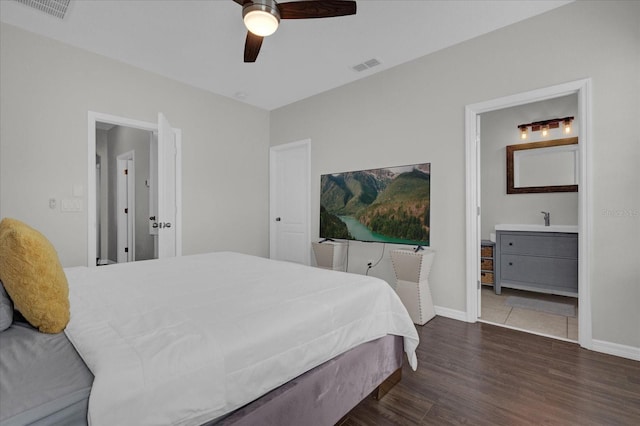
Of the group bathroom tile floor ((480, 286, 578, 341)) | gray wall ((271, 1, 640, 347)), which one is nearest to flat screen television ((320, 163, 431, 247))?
gray wall ((271, 1, 640, 347))

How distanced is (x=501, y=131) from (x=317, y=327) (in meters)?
4.40

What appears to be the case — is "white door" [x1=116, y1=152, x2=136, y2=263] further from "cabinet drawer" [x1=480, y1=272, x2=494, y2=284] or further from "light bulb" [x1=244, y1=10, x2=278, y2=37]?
"cabinet drawer" [x1=480, y1=272, x2=494, y2=284]

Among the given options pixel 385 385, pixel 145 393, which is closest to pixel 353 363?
pixel 385 385

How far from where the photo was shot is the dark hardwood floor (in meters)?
1.59

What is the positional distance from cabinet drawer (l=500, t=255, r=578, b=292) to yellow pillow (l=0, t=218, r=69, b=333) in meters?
4.39

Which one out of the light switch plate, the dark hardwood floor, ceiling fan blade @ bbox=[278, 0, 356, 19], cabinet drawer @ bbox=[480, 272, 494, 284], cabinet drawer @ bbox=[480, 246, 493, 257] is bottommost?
the dark hardwood floor

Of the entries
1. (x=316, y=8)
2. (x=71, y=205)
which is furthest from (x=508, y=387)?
(x=71, y=205)

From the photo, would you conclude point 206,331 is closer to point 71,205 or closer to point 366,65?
point 71,205

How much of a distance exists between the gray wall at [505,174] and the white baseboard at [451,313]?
1.95 metres

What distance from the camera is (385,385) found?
1.77m

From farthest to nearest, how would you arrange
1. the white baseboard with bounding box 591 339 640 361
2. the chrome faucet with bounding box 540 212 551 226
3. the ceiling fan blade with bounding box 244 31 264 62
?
the chrome faucet with bounding box 540 212 551 226 → the ceiling fan blade with bounding box 244 31 264 62 → the white baseboard with bounding box 591 339 640 361

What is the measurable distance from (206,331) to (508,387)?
1832 millimetres

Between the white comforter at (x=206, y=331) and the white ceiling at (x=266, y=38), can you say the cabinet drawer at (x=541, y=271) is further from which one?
the white comforter at (x=206, y=331)

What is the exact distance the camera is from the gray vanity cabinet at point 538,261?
140 inches
